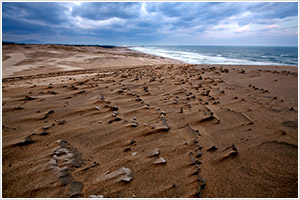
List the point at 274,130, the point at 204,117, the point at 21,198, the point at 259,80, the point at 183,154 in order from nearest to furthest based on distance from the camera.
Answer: the point at 21,198, the point at 183,154, the point at 274,130, the point at 204,117, the point at 259,80

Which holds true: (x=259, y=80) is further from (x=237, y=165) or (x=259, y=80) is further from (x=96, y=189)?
(x=96, y=189)

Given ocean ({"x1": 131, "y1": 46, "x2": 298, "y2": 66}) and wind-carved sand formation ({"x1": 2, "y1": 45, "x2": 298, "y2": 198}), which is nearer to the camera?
wind-carved sand formation ({"x1": 2, "y1": 45, "x2": 298, "y2": 198})

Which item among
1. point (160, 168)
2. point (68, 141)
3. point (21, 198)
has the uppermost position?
point (68, 141)

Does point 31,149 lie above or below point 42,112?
below

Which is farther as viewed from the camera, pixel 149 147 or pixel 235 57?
pixel 235 57

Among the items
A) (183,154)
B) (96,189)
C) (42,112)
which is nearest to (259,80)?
(183,154)

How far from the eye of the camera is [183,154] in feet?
6.20

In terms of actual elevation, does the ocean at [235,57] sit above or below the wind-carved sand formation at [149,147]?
above

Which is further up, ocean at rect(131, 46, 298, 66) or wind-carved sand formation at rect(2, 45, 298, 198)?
ocean at rect(131, 46, 298, 66)

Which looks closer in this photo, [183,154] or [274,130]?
[183,154]

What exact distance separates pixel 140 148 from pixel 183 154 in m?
0.54

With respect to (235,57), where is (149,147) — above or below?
below

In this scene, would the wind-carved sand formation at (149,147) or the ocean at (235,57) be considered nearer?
the wind-carved sand formation at (149,147)

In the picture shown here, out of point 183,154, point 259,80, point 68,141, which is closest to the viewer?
point 183,154
